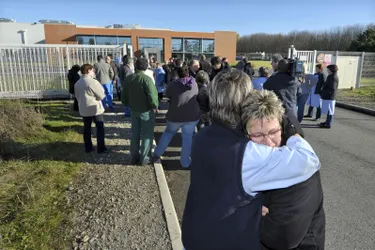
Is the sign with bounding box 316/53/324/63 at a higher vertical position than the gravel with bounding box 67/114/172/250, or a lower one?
higher

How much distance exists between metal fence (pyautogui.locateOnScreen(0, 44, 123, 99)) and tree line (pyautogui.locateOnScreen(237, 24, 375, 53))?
137 ft

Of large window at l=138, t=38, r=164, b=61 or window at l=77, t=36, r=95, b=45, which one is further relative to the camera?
large window at l=138, t=38, r=164, b=61

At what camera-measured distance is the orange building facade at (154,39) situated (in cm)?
5366

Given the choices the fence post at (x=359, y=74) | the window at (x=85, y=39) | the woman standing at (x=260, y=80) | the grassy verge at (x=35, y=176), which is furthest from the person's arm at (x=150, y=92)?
the window at (x=85, y=39)

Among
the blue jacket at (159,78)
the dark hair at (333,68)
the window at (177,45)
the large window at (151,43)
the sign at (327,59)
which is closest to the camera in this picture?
the dark hair at (333,68)

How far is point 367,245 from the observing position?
3.23 meters

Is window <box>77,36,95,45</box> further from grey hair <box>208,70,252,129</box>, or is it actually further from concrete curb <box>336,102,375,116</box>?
grey hair <box>208,70,252,129</box>

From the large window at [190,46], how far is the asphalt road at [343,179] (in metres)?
53.9

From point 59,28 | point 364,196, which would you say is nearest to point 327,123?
point 364,196

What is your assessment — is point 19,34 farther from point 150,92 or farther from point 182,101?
point 182,101

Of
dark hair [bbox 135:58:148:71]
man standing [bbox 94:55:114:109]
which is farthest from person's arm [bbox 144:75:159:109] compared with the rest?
man standing [bbox 94:55:114:109]

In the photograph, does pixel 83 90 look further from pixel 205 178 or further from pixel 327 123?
pixel 327 123

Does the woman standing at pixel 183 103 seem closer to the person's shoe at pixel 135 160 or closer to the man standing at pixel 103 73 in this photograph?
the person's shoe at pixel 135 160

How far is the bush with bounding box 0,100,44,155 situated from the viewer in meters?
6.19
